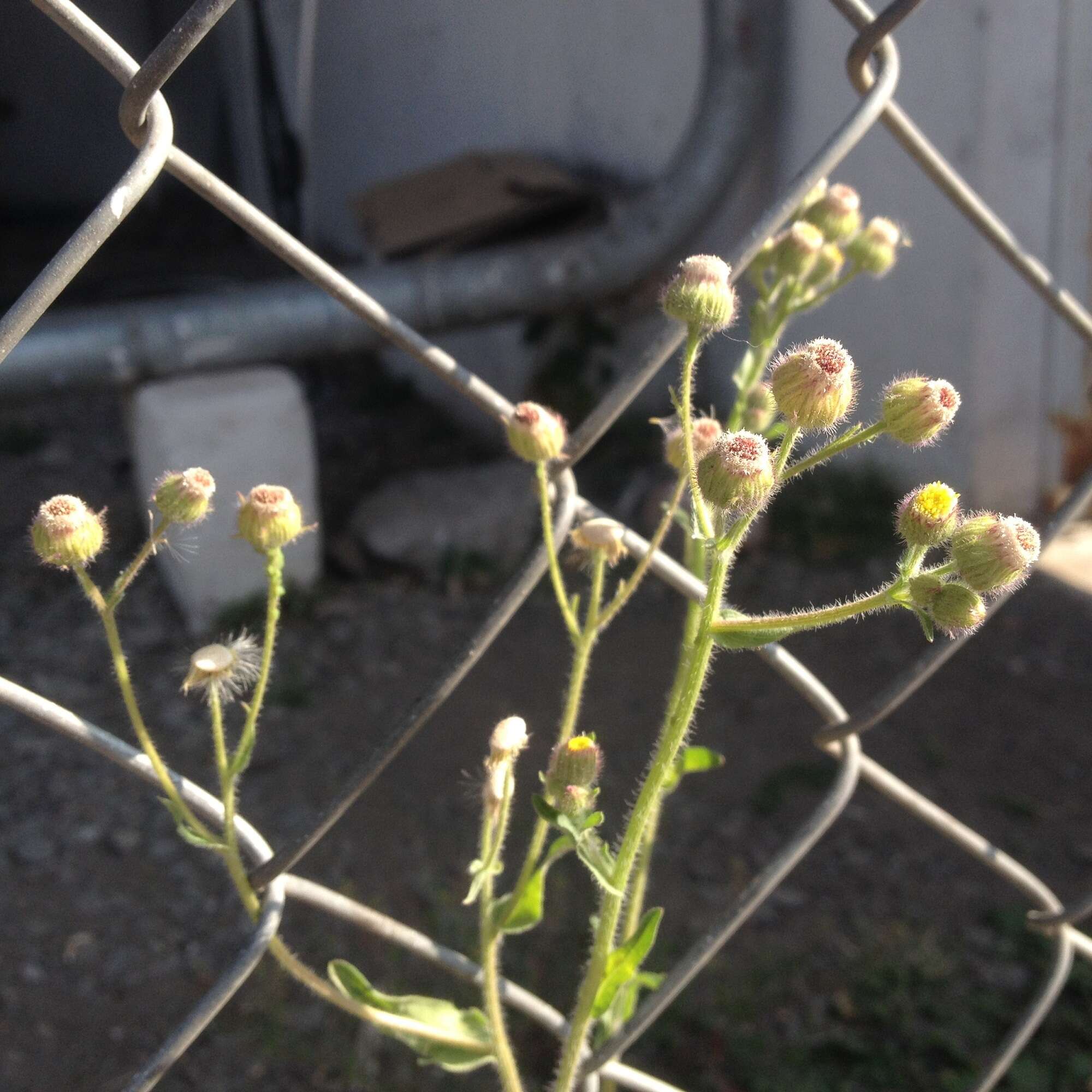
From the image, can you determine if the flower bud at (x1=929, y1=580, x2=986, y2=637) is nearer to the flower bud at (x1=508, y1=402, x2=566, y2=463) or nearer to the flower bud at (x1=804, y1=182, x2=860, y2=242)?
the flower bud at (x1=508, y1=402, x2=566, y2=463)

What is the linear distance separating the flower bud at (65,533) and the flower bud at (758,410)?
431mm

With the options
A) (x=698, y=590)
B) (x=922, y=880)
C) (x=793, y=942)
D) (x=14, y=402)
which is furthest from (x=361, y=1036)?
(x=14, y=402)

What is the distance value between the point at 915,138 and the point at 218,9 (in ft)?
1.60

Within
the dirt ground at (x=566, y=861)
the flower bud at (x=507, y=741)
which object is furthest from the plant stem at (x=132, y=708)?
the dirt ground at (x=566, y=861)

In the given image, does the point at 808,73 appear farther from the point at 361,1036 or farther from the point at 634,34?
the point at 361,1036

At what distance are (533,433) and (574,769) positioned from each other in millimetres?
192

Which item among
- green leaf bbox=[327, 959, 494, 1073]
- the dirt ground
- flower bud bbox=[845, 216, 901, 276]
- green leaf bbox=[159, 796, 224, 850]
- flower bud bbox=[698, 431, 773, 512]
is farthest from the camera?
the dirt ground

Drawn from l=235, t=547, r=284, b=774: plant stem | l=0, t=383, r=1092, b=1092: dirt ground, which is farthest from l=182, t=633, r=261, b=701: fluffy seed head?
l=0, t=383, r=1092, b=1092: dirt ground

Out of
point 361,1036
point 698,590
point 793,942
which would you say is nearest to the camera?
point 698,590

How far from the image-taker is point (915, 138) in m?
0.80

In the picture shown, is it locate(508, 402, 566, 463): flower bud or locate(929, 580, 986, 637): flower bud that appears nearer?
locate(929, 580, 986, 637): flower bud

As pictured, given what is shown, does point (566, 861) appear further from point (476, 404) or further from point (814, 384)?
point (814, 384)

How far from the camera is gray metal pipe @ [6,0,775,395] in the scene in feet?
9.68

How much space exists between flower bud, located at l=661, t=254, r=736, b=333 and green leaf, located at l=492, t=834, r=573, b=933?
12.5 inches
